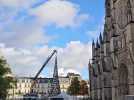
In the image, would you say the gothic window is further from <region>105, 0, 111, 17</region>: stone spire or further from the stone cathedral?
<region>105, 0, 111, 17</region>: stone spire

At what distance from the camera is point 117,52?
7581cm

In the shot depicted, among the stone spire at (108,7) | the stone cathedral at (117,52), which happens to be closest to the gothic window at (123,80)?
the stone cathedral at (117,52)

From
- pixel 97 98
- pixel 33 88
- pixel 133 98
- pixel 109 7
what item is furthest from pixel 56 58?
pixel 133 98

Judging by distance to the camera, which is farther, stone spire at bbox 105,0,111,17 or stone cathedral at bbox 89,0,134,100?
stone spire at bbox 105,0,111,17

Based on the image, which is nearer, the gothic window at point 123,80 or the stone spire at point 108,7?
the gothic window at point 123,80

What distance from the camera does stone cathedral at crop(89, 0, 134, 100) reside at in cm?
6794

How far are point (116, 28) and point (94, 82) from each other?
3054cm

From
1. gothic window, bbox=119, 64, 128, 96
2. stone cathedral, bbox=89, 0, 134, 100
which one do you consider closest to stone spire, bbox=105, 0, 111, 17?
stone cathedral, bbox=89, 0, 134, 100

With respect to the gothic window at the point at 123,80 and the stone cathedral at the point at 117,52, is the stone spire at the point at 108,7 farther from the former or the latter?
the gothic window at the point at 123,80

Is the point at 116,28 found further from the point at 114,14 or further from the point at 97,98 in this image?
the point at 97,98

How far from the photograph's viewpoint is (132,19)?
222 feet

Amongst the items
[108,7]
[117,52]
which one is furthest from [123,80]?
[108,7]

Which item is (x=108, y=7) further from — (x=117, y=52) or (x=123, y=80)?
(x=123, y=80)

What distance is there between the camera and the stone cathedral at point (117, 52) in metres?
67.9
